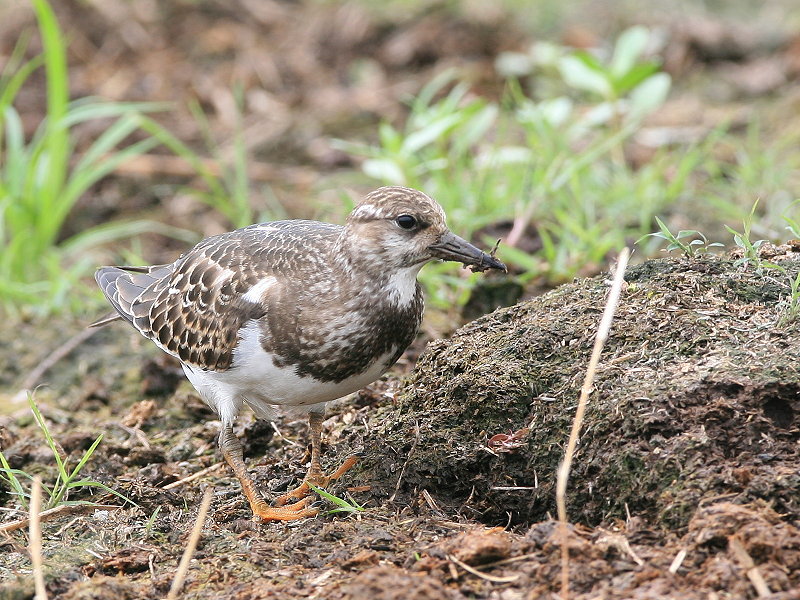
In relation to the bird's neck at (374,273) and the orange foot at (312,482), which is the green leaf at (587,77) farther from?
the orange foot at (312,482)

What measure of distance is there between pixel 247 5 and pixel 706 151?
5.70 metres

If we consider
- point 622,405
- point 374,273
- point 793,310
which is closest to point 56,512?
point 374,273

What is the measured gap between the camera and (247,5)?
1114 cm

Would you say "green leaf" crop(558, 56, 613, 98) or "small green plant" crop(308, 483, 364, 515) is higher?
"green leaf" crop(558, 56, 613, 98)

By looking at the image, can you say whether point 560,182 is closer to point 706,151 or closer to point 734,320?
point 706,151

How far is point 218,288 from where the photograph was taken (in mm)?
4652

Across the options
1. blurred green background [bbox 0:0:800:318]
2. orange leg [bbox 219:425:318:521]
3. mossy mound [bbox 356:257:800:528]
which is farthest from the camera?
blurred green background [bbox 0:0:800:318]

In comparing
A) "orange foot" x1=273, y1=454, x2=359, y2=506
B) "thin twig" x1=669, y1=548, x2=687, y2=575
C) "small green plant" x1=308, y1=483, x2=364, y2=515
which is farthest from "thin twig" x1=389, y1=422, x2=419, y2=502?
"thin twig" x1=669, y1=548, x2=687, y2=575

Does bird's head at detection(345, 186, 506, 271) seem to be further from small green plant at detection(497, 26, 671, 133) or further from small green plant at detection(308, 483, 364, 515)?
small green plant at detection(497, 26, 671, 133)

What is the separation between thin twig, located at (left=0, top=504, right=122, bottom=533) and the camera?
4191 millimetres

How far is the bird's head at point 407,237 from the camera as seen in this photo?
14.2 ft

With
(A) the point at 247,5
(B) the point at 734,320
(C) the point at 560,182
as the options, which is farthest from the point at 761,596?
(A) the point at 247,5

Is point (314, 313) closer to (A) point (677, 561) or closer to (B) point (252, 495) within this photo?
(B) point (252, 495)

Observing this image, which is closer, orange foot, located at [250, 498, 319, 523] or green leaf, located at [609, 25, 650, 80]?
orange foot, located at [250, 498, 319, 523]
